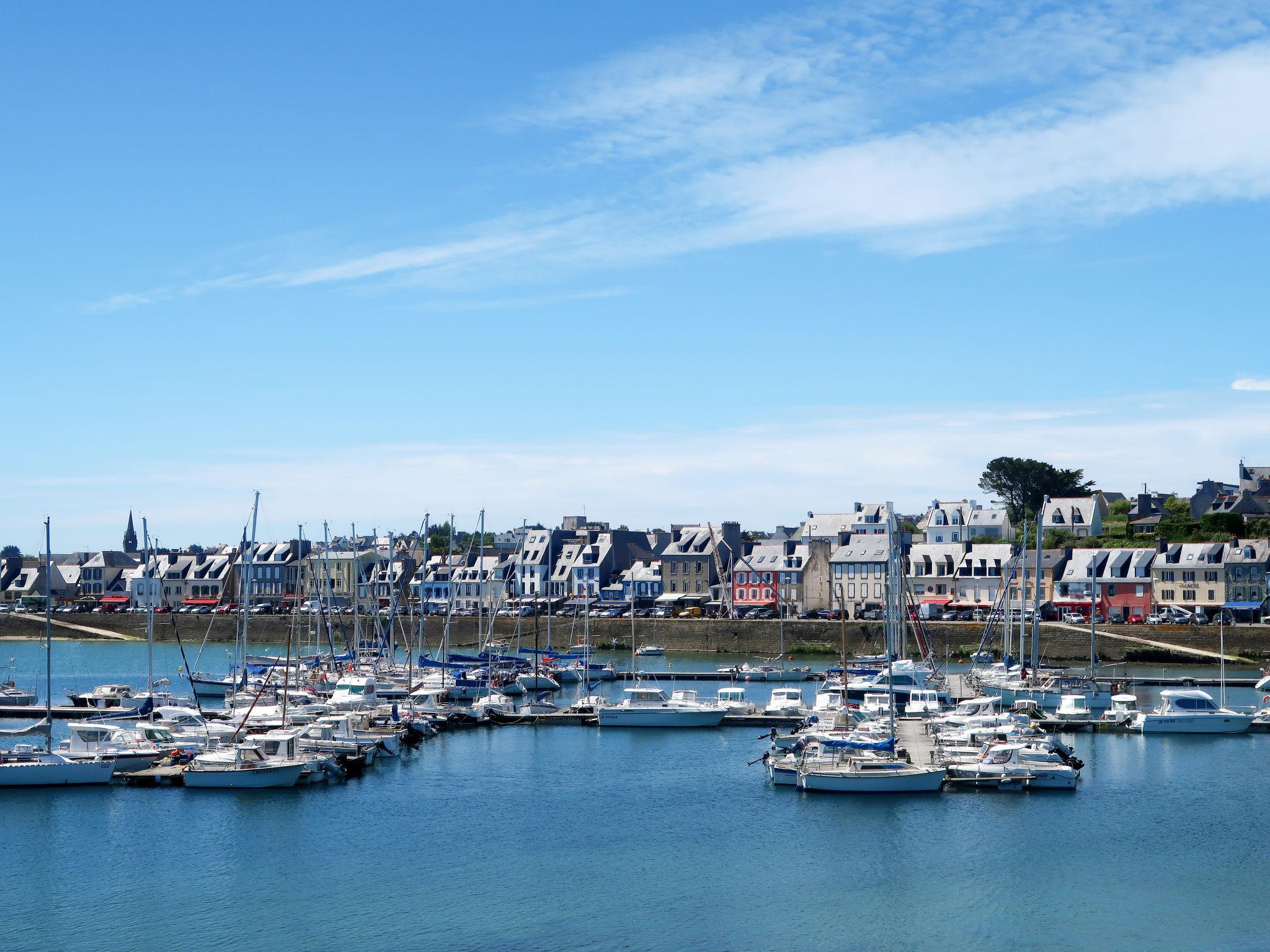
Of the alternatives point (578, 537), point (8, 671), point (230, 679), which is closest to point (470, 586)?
point (578, 537)

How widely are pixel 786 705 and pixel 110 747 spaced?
2891cm

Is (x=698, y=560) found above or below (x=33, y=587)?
above

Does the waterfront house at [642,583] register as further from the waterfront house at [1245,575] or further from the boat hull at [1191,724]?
the boat hull at [1191,724]

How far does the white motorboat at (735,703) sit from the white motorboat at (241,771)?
22019 mm

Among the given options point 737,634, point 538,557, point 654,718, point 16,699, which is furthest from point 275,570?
point 654,718

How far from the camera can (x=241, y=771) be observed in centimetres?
4678

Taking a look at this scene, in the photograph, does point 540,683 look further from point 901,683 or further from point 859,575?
point 859,575

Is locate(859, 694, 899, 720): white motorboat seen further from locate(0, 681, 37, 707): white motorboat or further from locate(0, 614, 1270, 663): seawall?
locate(0, 681, 37, 707): white motorboat

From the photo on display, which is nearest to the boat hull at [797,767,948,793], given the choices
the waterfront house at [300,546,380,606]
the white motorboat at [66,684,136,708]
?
the white motorboat at [66,684,136,708]

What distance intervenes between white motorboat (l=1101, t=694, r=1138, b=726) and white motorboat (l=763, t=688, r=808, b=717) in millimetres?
13140

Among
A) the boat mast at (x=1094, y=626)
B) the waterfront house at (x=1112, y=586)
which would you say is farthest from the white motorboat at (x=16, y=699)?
the waterfront house at (x=1112, y=586)

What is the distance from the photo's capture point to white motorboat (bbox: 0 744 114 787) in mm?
47062

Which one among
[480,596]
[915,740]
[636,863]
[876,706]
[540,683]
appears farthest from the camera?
[480,596]

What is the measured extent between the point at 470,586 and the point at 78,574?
49.8 meters
